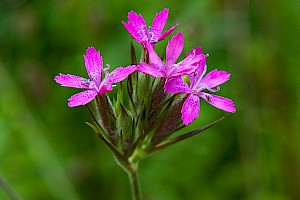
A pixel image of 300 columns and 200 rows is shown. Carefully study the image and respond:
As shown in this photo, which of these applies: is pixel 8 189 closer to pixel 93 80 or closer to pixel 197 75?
pixel 93 80

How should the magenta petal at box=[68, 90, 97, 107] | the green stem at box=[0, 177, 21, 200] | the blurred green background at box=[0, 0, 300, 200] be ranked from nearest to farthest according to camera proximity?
the magenta petal at box=[68, 90, 97, 107]
the green stem at box=[0, 177, 21, 200]
the blurred green background at box=[0, 0, 300, 200]

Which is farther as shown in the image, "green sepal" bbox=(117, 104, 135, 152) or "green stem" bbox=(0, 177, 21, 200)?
"green stem" bbox=(0, 177, 21, 200)

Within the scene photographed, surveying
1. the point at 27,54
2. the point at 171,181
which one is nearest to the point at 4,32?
the point at 27,54

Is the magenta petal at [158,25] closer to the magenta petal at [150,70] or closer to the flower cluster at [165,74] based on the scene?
the flower cluster at [165,74]

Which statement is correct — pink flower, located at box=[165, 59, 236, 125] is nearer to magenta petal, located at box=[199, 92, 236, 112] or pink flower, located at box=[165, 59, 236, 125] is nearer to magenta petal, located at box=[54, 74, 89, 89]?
magenta petal, located at box=[199, 92, 236, 112]

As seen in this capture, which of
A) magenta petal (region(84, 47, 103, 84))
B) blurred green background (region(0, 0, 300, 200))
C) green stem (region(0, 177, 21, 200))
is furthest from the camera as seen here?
blurred green background (region(0, 0, 300, 200))

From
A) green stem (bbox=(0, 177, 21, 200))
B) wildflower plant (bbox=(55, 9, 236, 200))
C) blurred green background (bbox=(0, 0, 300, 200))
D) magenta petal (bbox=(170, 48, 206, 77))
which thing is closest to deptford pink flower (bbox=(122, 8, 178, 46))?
wildflower plant (bbox=(55, 9, 236, 200))

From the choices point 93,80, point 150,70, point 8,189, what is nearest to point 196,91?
point 150,70
